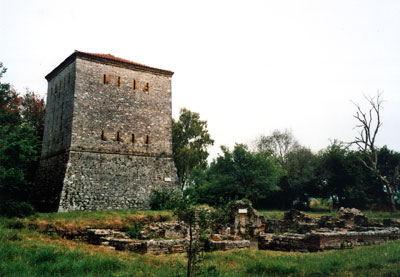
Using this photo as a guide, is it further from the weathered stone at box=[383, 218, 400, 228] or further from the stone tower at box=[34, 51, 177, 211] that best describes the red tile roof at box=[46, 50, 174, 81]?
the weathered stone at box=[383, 218, 400, 228]

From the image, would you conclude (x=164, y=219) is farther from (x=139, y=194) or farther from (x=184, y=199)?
(x=184, y=199)

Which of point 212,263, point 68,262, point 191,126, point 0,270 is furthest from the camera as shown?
point 191,126

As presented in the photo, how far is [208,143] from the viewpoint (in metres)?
38.8

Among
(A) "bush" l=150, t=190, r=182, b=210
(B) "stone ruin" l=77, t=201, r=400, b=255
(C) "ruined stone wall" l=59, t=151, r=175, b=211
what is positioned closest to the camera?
(B) "stone ruin" l=77, t=201, r=400, b=255

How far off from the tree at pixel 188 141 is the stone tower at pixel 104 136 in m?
13.3

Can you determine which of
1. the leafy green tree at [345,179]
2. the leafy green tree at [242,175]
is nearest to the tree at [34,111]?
the leafy green tree at [242,175]

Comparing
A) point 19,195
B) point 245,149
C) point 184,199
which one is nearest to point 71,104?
point 19,195

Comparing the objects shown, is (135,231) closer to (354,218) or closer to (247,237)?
(247,237)

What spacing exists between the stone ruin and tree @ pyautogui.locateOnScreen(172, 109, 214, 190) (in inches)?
690

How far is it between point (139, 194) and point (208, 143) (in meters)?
18.6

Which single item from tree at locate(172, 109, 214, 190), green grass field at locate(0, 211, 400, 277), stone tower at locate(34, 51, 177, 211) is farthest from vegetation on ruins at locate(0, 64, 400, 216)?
green grass field at locate(0, 211, 400, 277)

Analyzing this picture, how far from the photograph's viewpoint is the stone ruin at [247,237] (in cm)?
1255

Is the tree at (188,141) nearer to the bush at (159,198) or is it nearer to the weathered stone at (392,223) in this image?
the bush at (159,198)

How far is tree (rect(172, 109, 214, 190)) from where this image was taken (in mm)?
36912
